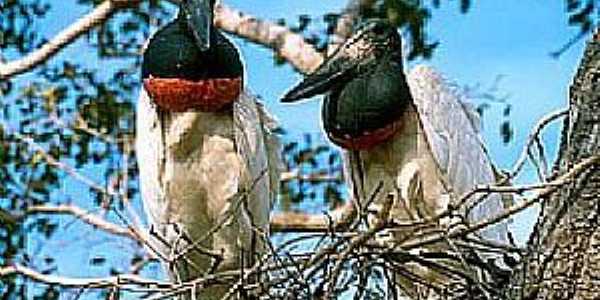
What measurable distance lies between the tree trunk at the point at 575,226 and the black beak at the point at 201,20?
4.40ft

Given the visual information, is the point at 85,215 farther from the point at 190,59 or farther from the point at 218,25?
the point at 190,59

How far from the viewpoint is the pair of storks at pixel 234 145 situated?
318 centimetres

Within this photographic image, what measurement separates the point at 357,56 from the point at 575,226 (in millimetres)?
1782

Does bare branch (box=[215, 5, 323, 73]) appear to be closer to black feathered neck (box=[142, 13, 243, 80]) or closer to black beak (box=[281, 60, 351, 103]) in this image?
black beak (box=[281, 60, 351, 103])

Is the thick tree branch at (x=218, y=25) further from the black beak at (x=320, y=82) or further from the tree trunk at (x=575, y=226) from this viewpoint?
the tree trunk at (x=575, y=226)

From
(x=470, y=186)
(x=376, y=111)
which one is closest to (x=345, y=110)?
(x=376, y=111)

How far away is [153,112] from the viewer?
10.6 feet

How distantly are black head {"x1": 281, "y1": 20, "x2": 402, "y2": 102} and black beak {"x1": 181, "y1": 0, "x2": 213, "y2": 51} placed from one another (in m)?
0.29

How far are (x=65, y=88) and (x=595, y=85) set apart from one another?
4956 mm

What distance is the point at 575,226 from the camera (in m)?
1.77

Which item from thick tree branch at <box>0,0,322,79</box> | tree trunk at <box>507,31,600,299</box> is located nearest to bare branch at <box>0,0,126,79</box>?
thick tree branch at <box>0,0,322,79</box>

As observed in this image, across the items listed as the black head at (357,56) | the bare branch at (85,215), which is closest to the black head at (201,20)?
the black head at (357,56)

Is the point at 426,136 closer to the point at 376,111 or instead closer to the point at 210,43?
the point at 376,111

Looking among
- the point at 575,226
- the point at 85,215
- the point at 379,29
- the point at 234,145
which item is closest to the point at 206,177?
the point at 234,145
